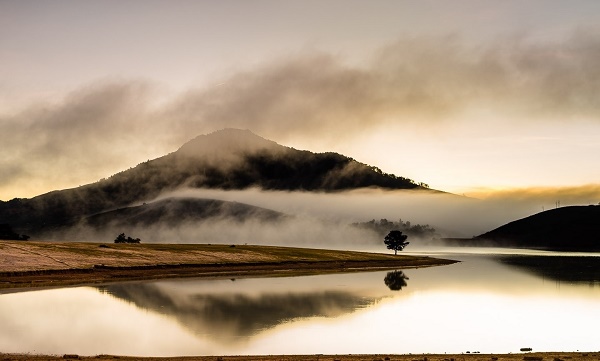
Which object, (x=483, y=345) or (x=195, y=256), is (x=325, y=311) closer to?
(x=483, y=345)

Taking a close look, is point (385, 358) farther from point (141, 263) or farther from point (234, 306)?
point (141, 263)

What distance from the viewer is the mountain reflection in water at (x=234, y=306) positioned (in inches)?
2192

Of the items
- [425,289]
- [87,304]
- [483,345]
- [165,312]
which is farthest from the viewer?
[425,289]

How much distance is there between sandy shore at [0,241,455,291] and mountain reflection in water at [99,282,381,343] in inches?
560

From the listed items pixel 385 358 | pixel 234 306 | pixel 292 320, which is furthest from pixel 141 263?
pixel 385 358

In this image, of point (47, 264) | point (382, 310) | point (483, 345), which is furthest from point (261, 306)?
point (47, 264)

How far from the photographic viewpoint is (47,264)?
104812 millimetres

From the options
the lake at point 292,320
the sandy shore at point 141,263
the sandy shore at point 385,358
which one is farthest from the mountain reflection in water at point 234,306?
the sandy shore at point 141,263

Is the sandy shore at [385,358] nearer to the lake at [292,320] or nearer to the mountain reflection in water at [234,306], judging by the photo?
the lake at [292,320]

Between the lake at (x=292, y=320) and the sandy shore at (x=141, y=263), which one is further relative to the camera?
→ the sandy shore at (x=141, y=263)

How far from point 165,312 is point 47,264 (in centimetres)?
4958

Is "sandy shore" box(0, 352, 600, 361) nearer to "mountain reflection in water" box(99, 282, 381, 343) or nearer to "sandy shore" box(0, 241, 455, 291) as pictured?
"mountain reflection in water" box(99, 282, 381, 343)

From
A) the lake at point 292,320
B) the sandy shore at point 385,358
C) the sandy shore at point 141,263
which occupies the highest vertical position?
the sandy shore at point 141,263

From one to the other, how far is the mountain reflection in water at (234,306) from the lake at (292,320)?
12 centimetres
